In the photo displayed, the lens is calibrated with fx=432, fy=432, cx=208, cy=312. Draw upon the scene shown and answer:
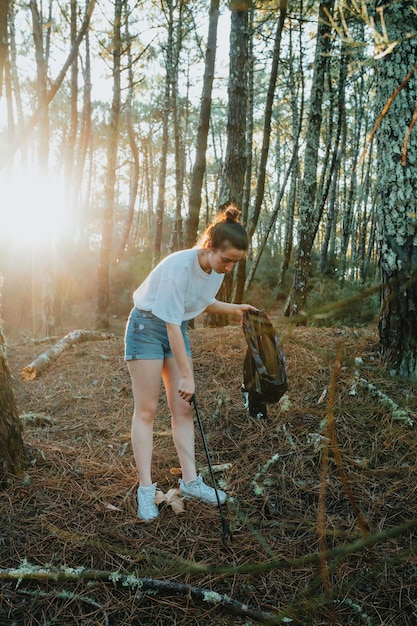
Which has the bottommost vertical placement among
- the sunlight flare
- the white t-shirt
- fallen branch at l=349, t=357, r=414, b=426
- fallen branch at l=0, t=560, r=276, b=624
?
fallen branch at l=0, t=560, r=276, b=624

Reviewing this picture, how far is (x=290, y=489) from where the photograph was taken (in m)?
2.65

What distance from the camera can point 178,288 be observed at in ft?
7.81

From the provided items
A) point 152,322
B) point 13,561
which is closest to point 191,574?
point 13,561

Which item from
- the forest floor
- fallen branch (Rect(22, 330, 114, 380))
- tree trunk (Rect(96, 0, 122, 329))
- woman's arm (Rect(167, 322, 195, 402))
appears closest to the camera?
the forest floor

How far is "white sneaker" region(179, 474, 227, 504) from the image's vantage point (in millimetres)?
2605

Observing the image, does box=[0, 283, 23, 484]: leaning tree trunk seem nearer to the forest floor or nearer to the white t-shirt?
the forest floor

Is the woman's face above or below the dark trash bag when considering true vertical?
above

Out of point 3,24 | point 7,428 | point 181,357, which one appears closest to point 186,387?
point 181,357

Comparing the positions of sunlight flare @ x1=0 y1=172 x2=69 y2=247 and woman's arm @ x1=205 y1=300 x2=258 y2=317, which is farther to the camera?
sunlight flare @ x1=0 y1=172 x2=69 y2=247

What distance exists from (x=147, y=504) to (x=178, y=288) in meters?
1.25

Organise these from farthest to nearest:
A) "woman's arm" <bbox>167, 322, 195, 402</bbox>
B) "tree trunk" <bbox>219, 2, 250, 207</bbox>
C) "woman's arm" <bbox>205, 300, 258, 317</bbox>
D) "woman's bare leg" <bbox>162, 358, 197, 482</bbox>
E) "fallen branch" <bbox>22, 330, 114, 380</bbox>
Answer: "tree trunk" <bbox>219, 2, 250, 207</bbox> → "fallen branch" <bbox>22, 330, 114, 380</bbox> → "woman's arm" <bbox>205, 300, 258, 317</bbox> → "woman's bare leg" <bbox>162, 358, 197, 482</bbox> → "woman's arm" <bbox>167, 322, 195, 402</bbox>

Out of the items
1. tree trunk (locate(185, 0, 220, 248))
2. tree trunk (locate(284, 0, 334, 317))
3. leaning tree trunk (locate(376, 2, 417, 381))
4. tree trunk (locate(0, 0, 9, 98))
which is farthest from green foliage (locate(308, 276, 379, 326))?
tree trunk (locate(0, 0, 9, 98))

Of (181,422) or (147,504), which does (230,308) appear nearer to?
(181,422)

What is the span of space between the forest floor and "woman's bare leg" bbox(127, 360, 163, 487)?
25 centimetres
